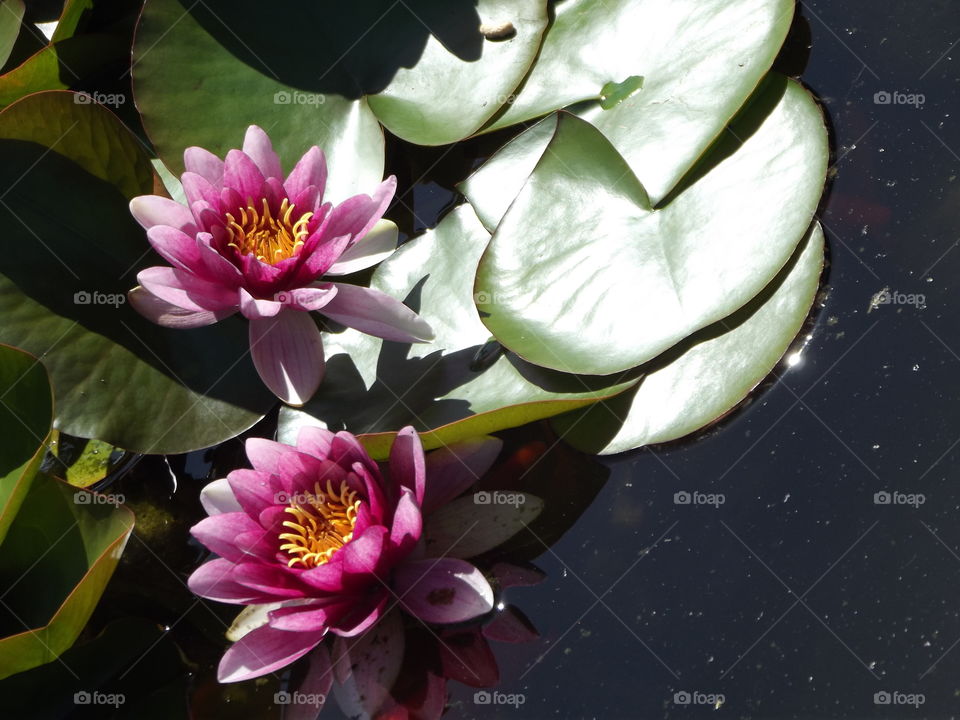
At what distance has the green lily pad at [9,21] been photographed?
2252mm

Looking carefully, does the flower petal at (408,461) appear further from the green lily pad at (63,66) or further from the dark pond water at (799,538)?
the green lily pad at (63,66)

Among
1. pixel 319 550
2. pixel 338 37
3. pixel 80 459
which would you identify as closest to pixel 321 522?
pixel 319 550

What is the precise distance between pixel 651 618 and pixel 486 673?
0.38 meters

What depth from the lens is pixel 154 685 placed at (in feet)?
5.66

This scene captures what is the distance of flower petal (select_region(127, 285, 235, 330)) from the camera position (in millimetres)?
1765

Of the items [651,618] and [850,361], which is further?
[850,361]

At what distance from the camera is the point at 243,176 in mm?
1717

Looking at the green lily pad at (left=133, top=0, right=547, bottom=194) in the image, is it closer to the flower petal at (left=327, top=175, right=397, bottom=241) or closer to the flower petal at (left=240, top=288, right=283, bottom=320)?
the flower petal at (left=327, top=175, right=397, bottom=241)

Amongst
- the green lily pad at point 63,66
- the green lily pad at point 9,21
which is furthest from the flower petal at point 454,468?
the green lily pad at point 9,21

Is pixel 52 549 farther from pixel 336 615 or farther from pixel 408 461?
pixel 408 461

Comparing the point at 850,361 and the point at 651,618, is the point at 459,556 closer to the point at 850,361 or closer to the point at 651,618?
the point at 651,618

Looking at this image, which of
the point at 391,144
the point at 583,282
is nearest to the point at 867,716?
the point at 583,282

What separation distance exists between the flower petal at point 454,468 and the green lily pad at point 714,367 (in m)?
0.25

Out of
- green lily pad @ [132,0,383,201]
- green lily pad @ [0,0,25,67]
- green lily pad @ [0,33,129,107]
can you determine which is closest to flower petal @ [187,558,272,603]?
green lily pad @ [132,0,383,201]
